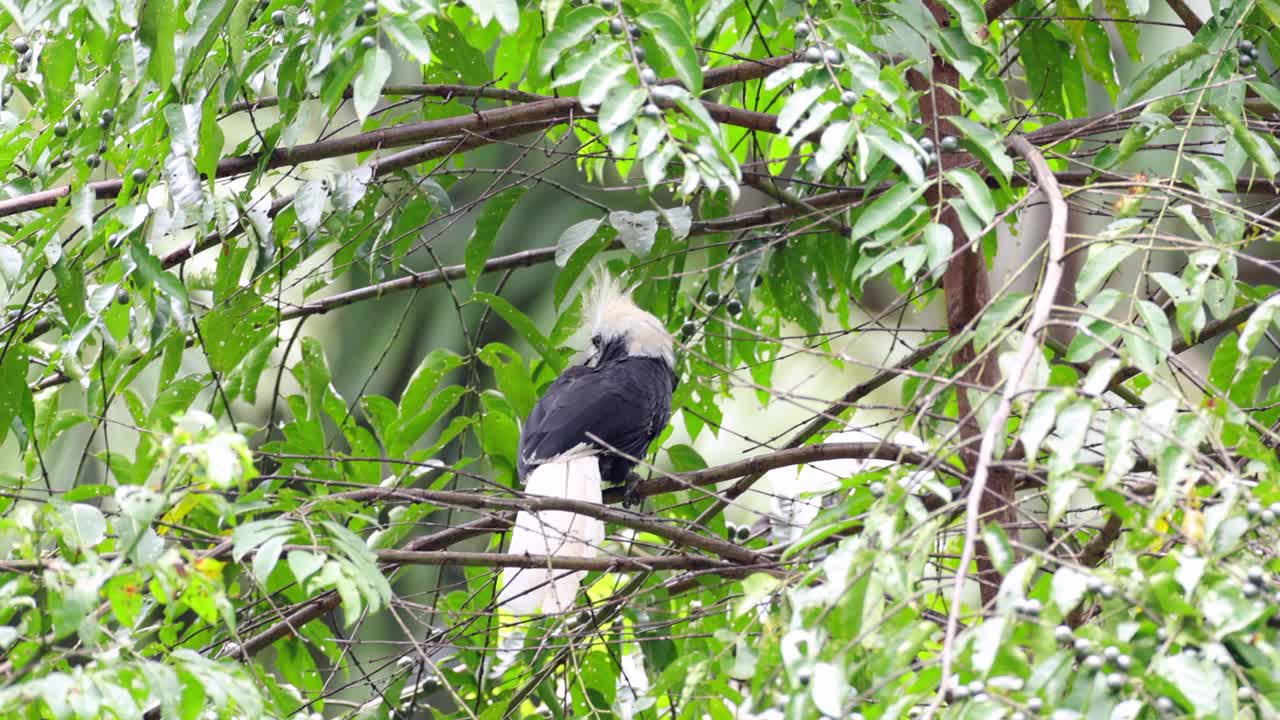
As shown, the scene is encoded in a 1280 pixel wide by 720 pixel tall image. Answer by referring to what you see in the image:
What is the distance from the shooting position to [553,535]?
2500mm

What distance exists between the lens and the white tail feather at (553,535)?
251cm

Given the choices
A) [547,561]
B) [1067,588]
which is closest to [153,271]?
[547,561]

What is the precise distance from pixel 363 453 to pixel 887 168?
1233mm

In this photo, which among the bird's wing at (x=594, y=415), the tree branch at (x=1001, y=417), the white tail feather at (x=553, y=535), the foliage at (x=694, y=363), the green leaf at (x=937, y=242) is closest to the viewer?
the tree branch at (x=1001, y=417)

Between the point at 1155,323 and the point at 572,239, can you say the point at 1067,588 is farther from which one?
the point at 572,239

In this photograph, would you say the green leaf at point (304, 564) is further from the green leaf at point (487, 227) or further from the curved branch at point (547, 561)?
the green leaf at point (487, 227)

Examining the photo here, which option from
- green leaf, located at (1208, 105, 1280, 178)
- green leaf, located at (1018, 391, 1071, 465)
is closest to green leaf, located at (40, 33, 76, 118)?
green leaf, located at (1018, 391, 1071, 465)

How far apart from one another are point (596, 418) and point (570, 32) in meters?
1.59

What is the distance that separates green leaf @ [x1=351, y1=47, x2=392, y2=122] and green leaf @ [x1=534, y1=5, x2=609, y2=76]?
0.18m

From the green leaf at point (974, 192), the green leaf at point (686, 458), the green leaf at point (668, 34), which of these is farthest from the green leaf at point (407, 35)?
the green leaf at point (686, 458)

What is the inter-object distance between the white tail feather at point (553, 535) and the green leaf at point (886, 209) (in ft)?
3.27

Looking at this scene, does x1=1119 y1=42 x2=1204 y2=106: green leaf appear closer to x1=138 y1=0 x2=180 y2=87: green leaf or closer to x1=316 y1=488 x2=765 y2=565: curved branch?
x1=316 y1=488 x2=765 y2=565: curved branch

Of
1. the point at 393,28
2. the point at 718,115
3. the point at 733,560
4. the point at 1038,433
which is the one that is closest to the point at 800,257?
the point at 718,115

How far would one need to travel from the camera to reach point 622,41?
1.53 m
